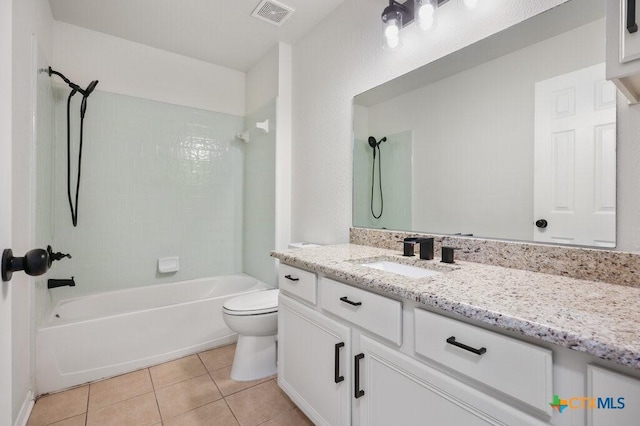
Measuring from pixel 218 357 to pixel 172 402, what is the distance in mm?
Answer: 526

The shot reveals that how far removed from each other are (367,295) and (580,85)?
1067 millimetres

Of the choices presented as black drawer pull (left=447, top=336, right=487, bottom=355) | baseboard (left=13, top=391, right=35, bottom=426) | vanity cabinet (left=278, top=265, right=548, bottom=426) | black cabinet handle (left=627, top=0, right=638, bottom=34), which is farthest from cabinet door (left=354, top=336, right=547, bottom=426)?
baseboard (left=13, top=391, right=35, bottom=426)

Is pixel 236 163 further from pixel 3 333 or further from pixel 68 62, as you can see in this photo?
pixel 3 333

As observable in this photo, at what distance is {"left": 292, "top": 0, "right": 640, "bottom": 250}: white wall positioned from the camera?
968 millimetres

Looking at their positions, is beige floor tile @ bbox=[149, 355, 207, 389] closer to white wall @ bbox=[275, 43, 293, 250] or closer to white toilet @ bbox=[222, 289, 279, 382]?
white toilet @ bbox=[222, 289, 279, 382]

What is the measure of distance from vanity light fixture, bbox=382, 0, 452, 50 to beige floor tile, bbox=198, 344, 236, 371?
7.70 ft

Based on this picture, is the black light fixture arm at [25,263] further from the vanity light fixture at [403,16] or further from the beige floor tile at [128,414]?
the vanity light fixture at [403,16]

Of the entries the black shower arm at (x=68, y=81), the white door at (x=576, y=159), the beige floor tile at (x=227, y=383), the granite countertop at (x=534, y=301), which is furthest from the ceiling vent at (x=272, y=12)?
the beige floor tile at (x=227, y=383)

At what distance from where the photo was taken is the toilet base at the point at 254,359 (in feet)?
6.34

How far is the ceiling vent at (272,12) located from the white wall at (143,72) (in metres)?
1.03

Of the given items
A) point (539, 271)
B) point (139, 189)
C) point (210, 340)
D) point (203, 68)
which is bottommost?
point (210, 340)

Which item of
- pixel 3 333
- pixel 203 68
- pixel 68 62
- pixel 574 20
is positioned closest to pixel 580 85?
pixel 574 20

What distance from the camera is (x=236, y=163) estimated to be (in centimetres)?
318

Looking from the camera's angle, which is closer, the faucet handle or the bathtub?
the faucet handle
